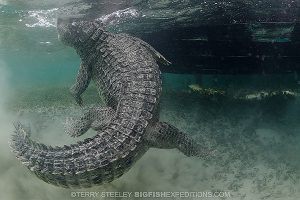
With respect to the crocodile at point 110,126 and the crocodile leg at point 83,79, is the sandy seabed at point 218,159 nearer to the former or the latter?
the crocodile at point 110,126

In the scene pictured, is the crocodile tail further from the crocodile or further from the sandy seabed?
the sandy seabed

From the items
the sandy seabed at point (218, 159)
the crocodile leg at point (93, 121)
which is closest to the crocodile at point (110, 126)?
the crocodile leg at point (93, 121)

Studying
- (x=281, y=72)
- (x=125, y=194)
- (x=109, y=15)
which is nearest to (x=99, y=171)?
(x=125, y=194)

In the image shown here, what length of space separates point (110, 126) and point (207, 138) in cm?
335

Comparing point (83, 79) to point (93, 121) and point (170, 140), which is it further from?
point (170, 140)

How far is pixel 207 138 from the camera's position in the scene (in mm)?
8484

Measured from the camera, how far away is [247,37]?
9055 millimetres

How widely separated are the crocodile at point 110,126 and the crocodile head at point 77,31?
26 millimetres

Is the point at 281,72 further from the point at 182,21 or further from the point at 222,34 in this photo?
the point at 182,21

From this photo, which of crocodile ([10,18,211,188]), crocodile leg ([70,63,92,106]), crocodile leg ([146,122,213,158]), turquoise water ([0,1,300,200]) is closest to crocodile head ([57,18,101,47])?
crocodile ([10,18,211,188])

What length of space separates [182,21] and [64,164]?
247 inches

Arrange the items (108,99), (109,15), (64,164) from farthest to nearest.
→ (109,15) → (108,99) → (64,164)

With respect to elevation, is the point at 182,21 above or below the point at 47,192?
above

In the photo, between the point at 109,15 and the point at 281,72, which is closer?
the point at 281,72
